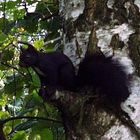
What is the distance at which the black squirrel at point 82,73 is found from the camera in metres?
1.16

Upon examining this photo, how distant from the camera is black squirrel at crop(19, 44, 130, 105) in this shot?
1.16 m

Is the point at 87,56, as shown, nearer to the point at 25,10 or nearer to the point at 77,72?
the point at 77,72

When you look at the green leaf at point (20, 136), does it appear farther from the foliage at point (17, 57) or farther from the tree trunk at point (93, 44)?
the tree trunk at point (93, 44)

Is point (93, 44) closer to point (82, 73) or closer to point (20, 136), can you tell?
point (82, 73)

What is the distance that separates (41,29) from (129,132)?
1057 mm

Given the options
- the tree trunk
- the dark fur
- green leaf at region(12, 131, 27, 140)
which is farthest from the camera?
green leaf at region(12, 131, 27, 140)

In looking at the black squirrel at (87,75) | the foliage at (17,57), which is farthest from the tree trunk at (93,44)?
the foliage at (17,57)

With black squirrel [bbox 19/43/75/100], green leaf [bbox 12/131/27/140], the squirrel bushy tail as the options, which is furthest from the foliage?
the squirrel bushy tail

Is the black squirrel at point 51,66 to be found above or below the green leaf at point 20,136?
above

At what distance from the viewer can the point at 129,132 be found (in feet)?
3.62

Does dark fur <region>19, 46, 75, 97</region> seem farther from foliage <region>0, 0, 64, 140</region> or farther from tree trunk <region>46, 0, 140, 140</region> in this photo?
foliage <region>0, 0, 64, 140</region>

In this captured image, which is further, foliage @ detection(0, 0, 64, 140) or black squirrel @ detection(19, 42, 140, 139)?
foliage @ detection(0, 0, 64, 140)

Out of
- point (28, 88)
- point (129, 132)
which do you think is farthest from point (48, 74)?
point (28, 88)

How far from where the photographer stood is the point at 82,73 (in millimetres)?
1257
